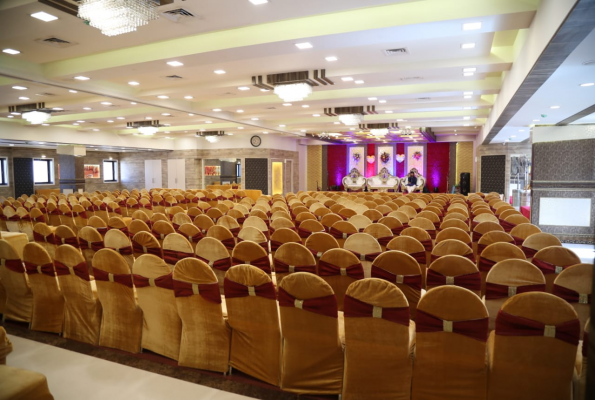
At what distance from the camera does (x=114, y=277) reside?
3.48 metres

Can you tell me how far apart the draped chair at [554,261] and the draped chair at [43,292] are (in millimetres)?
4784

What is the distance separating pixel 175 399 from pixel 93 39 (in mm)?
5828

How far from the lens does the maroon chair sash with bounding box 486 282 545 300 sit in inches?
123

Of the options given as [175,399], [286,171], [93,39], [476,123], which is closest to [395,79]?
[93,39]

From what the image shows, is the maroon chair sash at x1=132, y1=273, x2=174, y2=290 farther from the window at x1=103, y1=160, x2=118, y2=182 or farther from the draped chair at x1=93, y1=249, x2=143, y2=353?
the window at x1=103, y1=160, x2=118, y2=182

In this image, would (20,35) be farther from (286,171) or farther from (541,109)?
(286,171)

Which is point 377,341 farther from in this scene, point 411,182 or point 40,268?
point 411,182

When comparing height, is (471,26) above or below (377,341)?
above

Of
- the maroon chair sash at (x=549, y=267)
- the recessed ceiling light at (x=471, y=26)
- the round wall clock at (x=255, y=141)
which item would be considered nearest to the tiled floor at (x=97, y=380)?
the maroon chair sash at (x=549, y=267)

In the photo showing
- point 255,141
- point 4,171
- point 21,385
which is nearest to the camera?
point 21,385

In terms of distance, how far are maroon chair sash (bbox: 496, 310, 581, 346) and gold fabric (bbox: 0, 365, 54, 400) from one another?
2.62 m

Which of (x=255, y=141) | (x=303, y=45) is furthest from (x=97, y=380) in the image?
(x=255, y=141)

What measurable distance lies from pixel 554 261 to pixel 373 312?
2.35 metres

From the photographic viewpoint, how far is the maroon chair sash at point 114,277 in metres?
3.46
